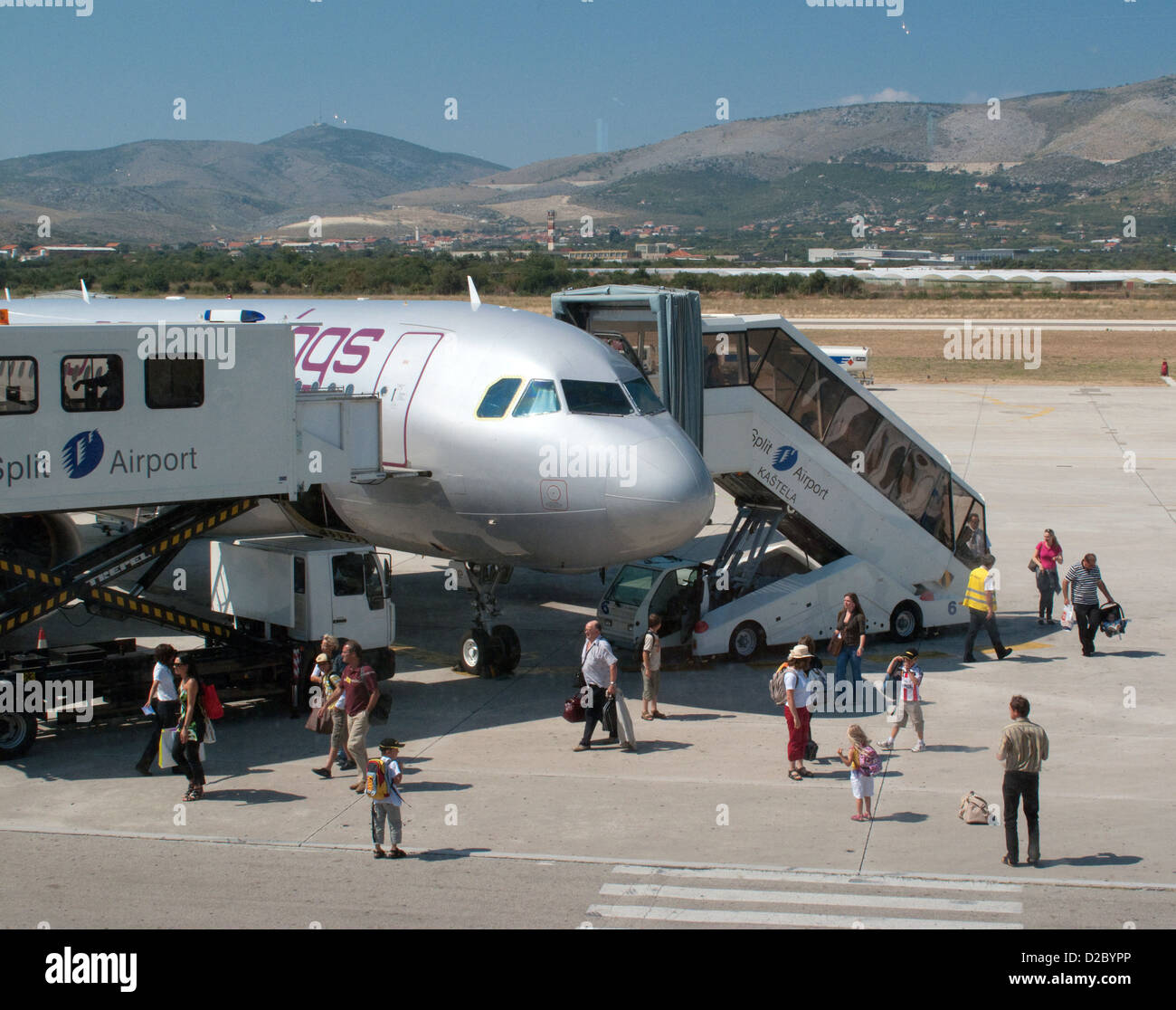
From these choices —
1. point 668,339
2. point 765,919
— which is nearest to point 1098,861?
point 765,919

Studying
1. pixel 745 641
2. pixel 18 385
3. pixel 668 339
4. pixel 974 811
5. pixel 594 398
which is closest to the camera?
pixel 974 811

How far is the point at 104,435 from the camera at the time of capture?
17469mm

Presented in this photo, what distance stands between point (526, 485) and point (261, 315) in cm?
695

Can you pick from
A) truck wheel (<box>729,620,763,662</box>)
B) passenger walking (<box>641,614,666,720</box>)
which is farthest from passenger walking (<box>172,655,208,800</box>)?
truck wheel (<box>729,620,763,662</box>)

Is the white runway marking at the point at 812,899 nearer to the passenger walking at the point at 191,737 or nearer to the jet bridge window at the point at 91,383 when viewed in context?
the passenger walking at the point at 191,737

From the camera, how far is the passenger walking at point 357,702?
16.1m

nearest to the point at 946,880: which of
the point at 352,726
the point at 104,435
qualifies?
the point at 352,726

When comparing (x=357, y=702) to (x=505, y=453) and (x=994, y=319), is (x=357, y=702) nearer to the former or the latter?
(x=505, y=453)

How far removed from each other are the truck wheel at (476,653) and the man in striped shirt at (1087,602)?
1000 cm

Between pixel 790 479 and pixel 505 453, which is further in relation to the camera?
pixel 790 479

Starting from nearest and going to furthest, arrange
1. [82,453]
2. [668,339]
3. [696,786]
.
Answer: [696,786] → [82,453] → [668,339]

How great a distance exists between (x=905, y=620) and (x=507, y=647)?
7.36 metres

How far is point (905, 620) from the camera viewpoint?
24.3 m
